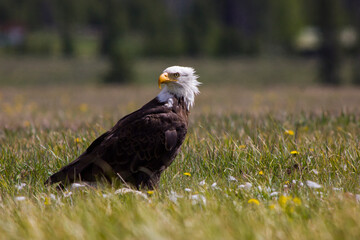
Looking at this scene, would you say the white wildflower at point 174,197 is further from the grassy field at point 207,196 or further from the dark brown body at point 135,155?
the dark brown body at point 135,155

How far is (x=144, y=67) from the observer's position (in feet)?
134

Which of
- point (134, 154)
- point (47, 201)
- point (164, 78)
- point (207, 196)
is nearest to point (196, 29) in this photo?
point (164, 78)

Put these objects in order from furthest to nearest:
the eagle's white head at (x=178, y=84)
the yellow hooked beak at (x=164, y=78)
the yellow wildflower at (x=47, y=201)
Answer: the eagle's white head at (x=178, y=84), the yellow hooked beak at (x=164, y=78), the yellow wildflower at (x=47, y=201)

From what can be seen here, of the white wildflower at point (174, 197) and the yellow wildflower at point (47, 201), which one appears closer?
the white wildflower at point (174, 197)

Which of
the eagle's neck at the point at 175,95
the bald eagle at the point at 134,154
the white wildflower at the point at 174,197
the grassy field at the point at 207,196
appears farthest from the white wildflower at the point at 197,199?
the eagle's neck at the point at 175,95

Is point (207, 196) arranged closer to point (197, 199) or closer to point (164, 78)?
point (197, 199)

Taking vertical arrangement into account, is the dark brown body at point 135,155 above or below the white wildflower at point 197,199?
above

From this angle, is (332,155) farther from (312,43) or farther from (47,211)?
(312,43)

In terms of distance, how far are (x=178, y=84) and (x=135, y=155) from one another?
0.95 m

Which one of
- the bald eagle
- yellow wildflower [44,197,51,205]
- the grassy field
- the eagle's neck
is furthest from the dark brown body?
yellow wildflower [44,197,51,205]

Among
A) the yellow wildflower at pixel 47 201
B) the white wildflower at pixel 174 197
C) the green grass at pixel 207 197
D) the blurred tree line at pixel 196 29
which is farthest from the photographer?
the blurred tree line at pixel 196 29

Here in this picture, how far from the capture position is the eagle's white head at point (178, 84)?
558cm

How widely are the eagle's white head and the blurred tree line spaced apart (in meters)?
25.7

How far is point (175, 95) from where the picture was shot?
5680 mm
